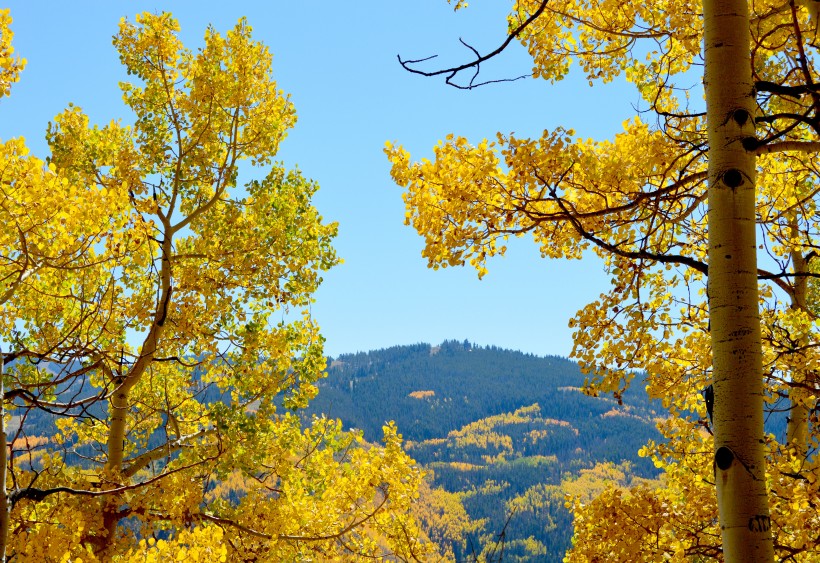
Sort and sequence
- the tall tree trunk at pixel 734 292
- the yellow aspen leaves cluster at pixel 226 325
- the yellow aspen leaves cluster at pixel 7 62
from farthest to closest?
1. the yellow aspen leaves cluster at pixel 226 325
2. the yellow aspen leaves cluster at pixel 7 62
3. the tall tree trunk at pixel 734 292

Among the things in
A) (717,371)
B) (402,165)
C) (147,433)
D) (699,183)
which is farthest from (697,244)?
(147,433)

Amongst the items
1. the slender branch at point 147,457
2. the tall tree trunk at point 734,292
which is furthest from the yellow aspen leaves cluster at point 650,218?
the slender branch at point 147,457

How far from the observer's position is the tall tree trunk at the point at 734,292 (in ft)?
7.43

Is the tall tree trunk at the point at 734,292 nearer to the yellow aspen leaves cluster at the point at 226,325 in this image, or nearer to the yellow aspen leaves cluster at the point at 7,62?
the yellow aspen leaves cluster at the point at 7,62

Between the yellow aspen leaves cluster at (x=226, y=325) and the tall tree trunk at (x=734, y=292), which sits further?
the yellow aspen leaves cluster at (x=226, y=325)

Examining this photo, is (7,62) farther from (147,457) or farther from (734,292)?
(147,457)

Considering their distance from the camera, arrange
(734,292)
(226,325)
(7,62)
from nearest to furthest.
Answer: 1. (734,292)
2. (7,62)
3. (226,325)

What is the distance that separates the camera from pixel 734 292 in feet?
7.99

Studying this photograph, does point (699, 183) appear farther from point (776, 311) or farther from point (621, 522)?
point (621, 522)

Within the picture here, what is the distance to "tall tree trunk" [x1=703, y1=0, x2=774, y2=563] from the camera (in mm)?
2266

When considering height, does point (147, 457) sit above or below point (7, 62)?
below

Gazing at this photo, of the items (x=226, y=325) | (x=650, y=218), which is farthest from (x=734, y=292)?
(x=226, y=325)

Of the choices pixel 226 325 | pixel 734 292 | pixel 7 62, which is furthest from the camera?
pixel 226 325

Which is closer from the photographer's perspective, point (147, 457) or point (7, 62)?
point (7, 62)
